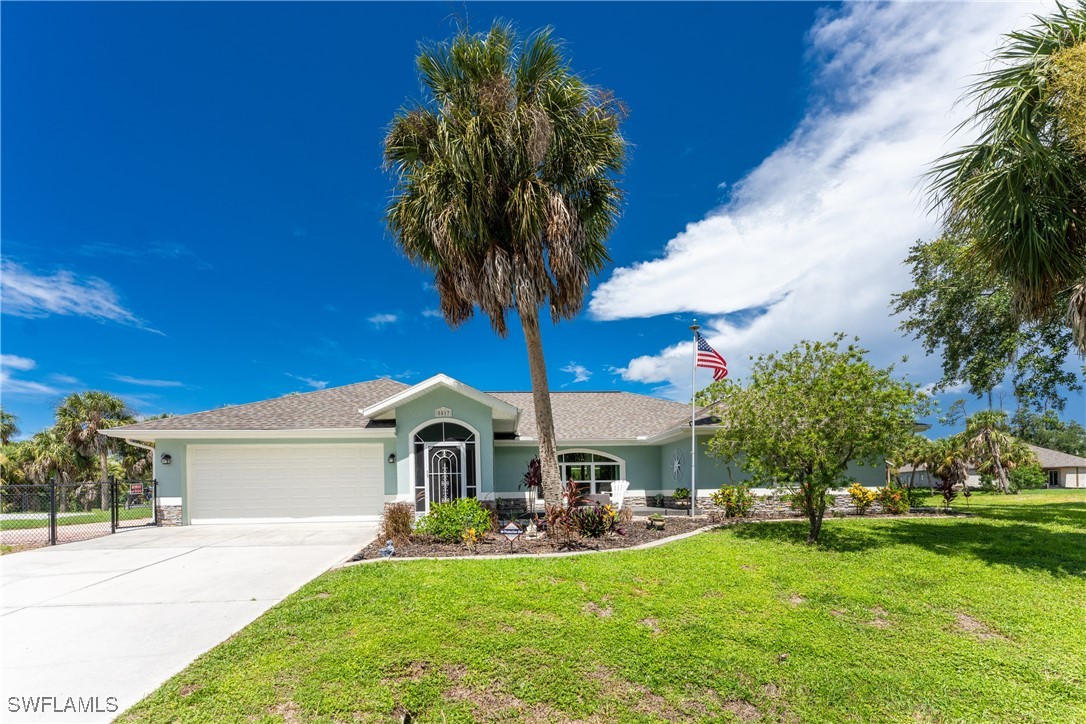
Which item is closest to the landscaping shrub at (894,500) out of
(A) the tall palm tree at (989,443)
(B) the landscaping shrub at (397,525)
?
A: (B) the landscaping shrub at (397,525)

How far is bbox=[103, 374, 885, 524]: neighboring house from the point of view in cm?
1336

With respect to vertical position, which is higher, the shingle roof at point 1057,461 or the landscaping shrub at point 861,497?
the landscaping shrub at point 861,497

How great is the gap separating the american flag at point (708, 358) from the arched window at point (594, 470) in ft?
18.4

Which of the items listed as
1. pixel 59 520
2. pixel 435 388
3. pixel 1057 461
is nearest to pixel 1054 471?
pixel 1057 461

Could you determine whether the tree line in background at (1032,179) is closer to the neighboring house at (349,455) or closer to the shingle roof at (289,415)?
the neighboring house at (349,455)

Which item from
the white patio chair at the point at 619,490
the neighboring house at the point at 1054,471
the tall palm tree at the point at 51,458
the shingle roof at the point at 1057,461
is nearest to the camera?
the white patio chair at the point at 619,490

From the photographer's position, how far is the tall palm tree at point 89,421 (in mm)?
24609

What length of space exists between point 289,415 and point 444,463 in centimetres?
556

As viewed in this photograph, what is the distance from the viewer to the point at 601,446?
17.1 m

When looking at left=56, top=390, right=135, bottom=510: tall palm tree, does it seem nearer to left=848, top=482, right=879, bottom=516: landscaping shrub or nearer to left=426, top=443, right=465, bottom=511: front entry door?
left=426, top=443, right=465, bottom=511: front entry door

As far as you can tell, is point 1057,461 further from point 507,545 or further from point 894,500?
point 507,545

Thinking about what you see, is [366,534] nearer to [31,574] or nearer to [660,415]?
[31,574]

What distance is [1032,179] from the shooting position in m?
7.15

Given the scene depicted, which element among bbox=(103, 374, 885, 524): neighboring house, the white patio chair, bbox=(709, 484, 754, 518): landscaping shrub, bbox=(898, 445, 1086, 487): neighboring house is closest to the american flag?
bbox=(103, 374, 885, 524): neighboring house
